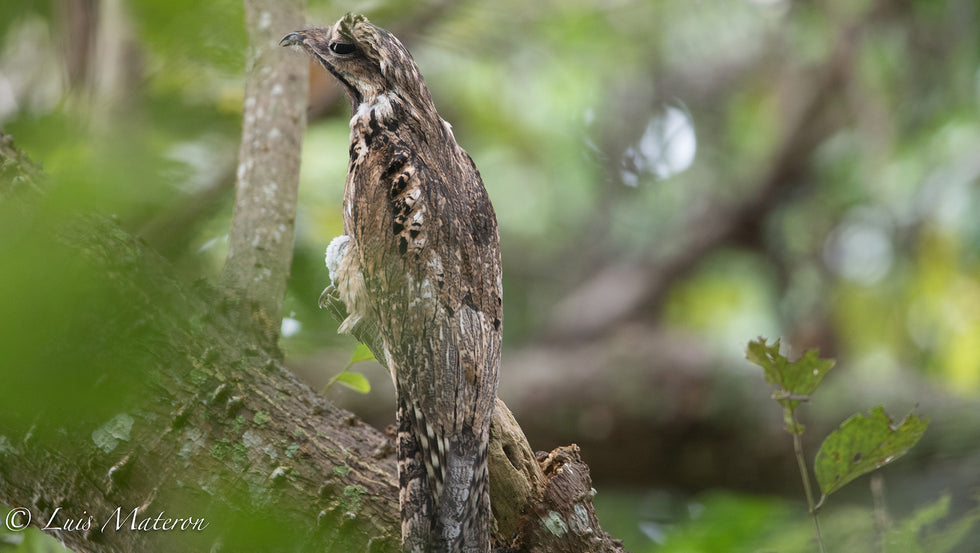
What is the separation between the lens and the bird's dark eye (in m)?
2.84

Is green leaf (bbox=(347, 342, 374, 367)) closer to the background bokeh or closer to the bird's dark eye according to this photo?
the background bokeh

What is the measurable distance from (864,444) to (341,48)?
2265mm

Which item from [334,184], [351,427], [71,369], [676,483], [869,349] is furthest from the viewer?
[869,349]

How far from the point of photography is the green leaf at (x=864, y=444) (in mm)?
2539

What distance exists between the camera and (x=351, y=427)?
2.70 meters

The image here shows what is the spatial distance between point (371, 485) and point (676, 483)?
4092 mm

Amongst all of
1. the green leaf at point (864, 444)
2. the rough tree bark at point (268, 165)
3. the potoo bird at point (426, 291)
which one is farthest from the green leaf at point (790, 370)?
the rough tree bark at point (268, 165)

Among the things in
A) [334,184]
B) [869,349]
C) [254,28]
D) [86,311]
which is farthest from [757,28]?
[86,311]

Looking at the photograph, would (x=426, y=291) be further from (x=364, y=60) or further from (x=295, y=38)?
(x=295, y=38)

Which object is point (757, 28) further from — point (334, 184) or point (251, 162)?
point (251, 162)

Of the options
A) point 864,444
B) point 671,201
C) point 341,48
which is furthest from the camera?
point 671,201

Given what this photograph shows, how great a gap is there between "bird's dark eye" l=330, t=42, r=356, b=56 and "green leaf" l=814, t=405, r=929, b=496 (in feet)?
6.97

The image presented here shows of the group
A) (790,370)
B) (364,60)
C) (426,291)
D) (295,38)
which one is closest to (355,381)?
(426,291)

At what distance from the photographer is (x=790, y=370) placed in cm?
267
